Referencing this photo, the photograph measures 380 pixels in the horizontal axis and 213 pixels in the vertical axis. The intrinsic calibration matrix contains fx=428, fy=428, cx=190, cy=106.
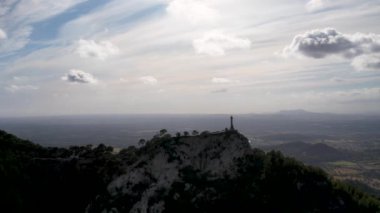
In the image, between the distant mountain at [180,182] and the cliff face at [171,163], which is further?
the cliff face at [171,163]

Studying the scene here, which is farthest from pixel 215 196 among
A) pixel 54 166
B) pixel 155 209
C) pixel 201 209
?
pixel 54 166

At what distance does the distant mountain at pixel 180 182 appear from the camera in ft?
252

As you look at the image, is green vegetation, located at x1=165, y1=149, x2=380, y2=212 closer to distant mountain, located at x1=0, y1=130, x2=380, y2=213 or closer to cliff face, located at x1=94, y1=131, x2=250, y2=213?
distant mountain, located at x1=0, y1=130, x2=380, y2=213

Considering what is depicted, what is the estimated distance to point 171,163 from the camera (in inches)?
3386

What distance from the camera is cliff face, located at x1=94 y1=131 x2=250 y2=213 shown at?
81000 mm

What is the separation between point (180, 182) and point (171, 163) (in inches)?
231

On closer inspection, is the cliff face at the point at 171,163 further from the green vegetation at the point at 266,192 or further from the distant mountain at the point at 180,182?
the green vegetation at the point at 266,192

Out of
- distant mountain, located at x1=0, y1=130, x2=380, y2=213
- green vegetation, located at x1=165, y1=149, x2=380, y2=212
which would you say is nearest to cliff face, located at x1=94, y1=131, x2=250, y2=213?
distant mountain, located at x1=0, y1=130, x2=380, y2=213

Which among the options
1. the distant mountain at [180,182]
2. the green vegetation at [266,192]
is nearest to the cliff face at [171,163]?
the distant mountain at [180,182]

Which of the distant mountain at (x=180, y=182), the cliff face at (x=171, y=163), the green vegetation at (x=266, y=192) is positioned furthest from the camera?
the cliff face at (x=171, y=163)

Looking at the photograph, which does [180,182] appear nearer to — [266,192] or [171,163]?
[171,163]

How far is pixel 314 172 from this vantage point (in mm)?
83250

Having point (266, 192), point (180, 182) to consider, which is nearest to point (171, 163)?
point (180, 182)

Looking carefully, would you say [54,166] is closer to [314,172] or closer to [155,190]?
[155,190]
